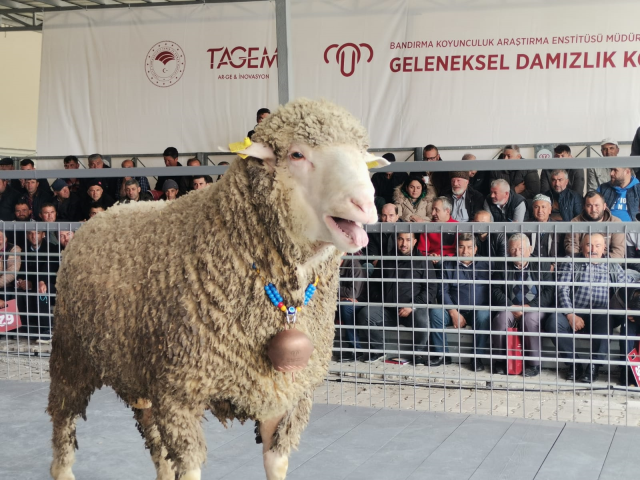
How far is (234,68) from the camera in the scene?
8.85 meters

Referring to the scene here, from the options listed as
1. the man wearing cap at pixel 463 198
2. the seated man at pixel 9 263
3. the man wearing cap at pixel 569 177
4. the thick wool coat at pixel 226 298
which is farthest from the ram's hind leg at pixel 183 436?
the man wearing cap at pixel 569 177

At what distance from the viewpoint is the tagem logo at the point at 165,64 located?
9043 mm

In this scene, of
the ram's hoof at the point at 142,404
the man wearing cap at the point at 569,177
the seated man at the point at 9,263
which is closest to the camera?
the ram's hoof at the point at 142,404

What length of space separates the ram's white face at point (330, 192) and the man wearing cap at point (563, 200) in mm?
4339

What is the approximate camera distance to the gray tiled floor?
3195 mm

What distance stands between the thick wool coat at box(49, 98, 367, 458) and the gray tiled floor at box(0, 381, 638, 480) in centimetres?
101

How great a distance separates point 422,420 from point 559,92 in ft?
16.1

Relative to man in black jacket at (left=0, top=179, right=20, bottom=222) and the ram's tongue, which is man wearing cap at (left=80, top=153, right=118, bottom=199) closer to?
man in black jacket at (left=0, top=179, right=20, bottom=222)

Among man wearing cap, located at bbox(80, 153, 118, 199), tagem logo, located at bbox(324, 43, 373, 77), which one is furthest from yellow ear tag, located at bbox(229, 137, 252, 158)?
tagem logo, located at bbox(324, 43, 373, 77)

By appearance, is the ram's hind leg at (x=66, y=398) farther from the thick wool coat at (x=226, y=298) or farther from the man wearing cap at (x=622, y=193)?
the man wearing cap at (x=622, y=193)

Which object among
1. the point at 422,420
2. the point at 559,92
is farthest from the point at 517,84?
the point at 422,420

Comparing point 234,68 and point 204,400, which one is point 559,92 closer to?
point 234,68

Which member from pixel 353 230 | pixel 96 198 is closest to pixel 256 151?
pixel 353 230

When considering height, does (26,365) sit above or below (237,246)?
below
